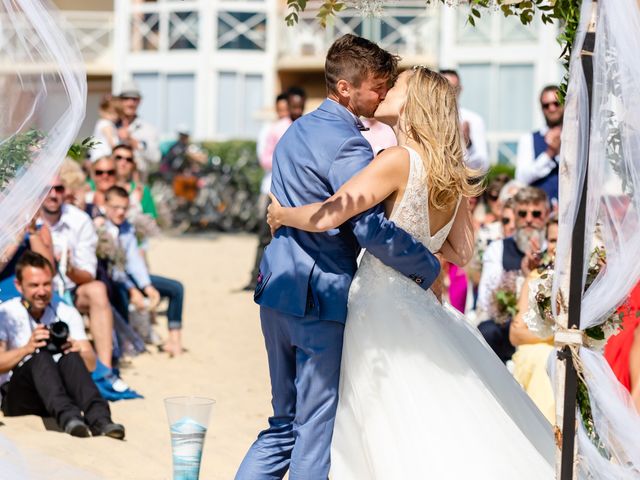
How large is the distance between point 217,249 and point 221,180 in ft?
11.5

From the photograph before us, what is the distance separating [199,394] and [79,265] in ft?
4.69

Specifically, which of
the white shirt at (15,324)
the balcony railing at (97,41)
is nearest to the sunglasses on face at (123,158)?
the white shirt at (15,324)

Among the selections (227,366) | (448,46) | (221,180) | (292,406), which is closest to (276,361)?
(292,406)

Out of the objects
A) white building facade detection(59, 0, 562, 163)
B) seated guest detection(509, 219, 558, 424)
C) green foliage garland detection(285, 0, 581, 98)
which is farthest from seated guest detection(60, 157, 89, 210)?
white building facade detection(59, 0, 562, 163)

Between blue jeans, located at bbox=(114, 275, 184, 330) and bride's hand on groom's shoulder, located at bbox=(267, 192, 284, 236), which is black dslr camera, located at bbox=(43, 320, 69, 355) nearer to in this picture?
blue jeans, located at bbox=(114, 275, 184, 330)

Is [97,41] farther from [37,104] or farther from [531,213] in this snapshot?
[37,104]

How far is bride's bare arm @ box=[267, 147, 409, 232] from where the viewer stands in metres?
4.26

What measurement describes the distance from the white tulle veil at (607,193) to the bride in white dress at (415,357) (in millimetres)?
446

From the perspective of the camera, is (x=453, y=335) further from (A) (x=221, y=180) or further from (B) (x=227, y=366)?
(A) (x=221, y=180)

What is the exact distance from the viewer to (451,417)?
4.41 metres

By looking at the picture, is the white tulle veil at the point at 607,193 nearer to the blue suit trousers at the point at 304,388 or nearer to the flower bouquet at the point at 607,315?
the flower bouquet at the point at 607,315

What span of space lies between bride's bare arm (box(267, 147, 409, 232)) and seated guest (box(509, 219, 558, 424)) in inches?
99.2

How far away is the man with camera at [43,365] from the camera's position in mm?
6621

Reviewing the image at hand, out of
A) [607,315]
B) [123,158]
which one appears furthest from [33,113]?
[123,158]
